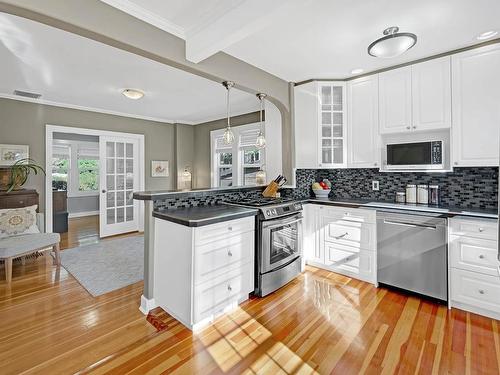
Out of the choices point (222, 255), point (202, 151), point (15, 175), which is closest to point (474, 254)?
point (222, 255)

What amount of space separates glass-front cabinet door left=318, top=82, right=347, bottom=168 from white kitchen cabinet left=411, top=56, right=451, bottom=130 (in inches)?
32.9

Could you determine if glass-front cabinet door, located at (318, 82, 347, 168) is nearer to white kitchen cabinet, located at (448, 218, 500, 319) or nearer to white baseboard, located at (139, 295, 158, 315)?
white kitchen cabinet, located at (448, 218, 500, 319)

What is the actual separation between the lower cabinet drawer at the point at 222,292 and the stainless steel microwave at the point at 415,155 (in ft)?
6.77

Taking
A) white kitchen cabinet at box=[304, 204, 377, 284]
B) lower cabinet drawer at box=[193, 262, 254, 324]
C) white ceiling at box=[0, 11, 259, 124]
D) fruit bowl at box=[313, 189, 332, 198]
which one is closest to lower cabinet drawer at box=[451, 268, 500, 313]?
white kitchen cabinet at box=[304, 204, 377, 284]

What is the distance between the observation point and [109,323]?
2.20 meters

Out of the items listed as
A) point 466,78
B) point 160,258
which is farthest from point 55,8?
point 466,78

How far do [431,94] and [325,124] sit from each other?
117 cm

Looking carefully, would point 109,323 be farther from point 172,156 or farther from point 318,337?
point 172,156

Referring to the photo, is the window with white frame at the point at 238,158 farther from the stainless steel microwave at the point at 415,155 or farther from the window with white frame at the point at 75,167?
the window with white frame at the point at 75,167

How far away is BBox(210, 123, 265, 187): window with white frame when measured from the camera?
530 centimetres

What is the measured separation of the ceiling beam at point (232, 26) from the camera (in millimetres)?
1750

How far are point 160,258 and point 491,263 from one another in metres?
2.94

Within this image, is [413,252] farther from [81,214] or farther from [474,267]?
[81,214]

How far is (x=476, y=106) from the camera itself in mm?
2475
